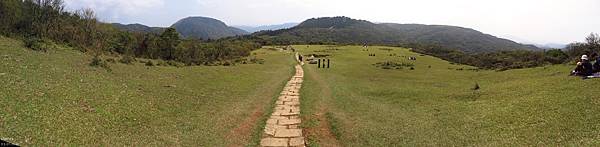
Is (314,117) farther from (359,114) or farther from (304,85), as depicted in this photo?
(304,85)

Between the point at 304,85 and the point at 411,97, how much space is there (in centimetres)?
956

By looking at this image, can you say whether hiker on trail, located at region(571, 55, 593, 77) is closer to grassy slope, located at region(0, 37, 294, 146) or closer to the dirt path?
the dirt path

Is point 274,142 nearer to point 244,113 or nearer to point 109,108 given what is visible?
point 244,113

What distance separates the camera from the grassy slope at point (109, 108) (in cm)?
1415

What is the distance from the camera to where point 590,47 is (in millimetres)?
56781

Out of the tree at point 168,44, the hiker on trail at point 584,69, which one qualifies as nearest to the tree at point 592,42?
the hiker on trail at point 584,69

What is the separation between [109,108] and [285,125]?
7.32 m

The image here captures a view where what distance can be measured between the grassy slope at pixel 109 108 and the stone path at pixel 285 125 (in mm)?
807

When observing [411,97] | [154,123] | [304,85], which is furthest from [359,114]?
[304,85]

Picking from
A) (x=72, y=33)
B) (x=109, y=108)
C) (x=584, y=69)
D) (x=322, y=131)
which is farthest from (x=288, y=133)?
(x=72, y=33)

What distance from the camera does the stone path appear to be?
1664 cm

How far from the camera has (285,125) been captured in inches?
767

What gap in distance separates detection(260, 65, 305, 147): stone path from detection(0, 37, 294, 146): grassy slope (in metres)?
0.81

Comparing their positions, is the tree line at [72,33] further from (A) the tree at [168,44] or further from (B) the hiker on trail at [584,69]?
(B) the hiker on trail at [584,69]
